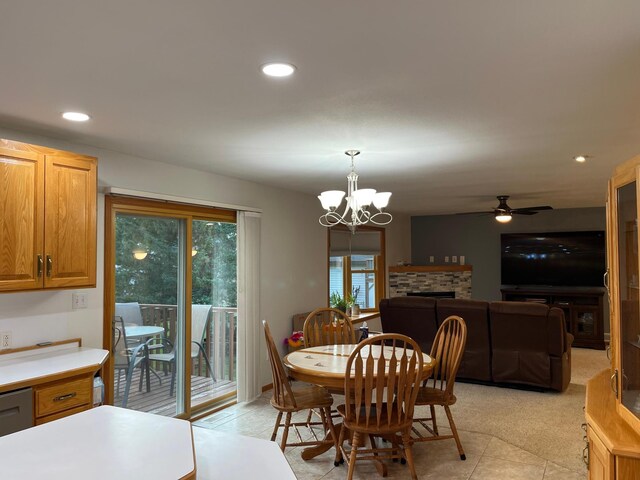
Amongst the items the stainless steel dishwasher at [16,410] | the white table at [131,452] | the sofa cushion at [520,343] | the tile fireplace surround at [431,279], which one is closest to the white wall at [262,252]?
the stainless steel dishwasher at [16,410]

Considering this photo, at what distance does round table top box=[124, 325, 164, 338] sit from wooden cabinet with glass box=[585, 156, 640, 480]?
334 cm

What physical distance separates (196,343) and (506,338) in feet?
10.8

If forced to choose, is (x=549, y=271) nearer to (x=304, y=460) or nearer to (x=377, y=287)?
(x=377, y=287)

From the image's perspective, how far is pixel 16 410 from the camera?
2617 mm

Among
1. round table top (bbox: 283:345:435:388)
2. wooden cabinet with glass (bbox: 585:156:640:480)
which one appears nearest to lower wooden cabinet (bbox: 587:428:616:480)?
wooden cabinet with glass (bbox: 585:156:640:480)

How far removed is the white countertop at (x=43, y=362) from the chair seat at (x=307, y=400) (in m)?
1.25

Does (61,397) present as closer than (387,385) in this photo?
Yes

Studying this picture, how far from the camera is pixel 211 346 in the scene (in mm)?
4969

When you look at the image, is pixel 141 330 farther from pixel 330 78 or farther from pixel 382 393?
pixel 330 78

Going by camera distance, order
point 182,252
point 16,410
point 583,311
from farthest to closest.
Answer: point 583,311, point 182,252, point 16,410

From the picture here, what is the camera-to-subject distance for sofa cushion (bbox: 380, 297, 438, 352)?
18.7ft

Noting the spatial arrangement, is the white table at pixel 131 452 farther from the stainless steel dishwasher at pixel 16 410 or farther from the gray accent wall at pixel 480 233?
the gray accent wall at pixel 480 233

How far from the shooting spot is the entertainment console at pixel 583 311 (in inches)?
309

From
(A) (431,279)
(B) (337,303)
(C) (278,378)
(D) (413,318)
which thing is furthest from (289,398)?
(A) (431,279)
